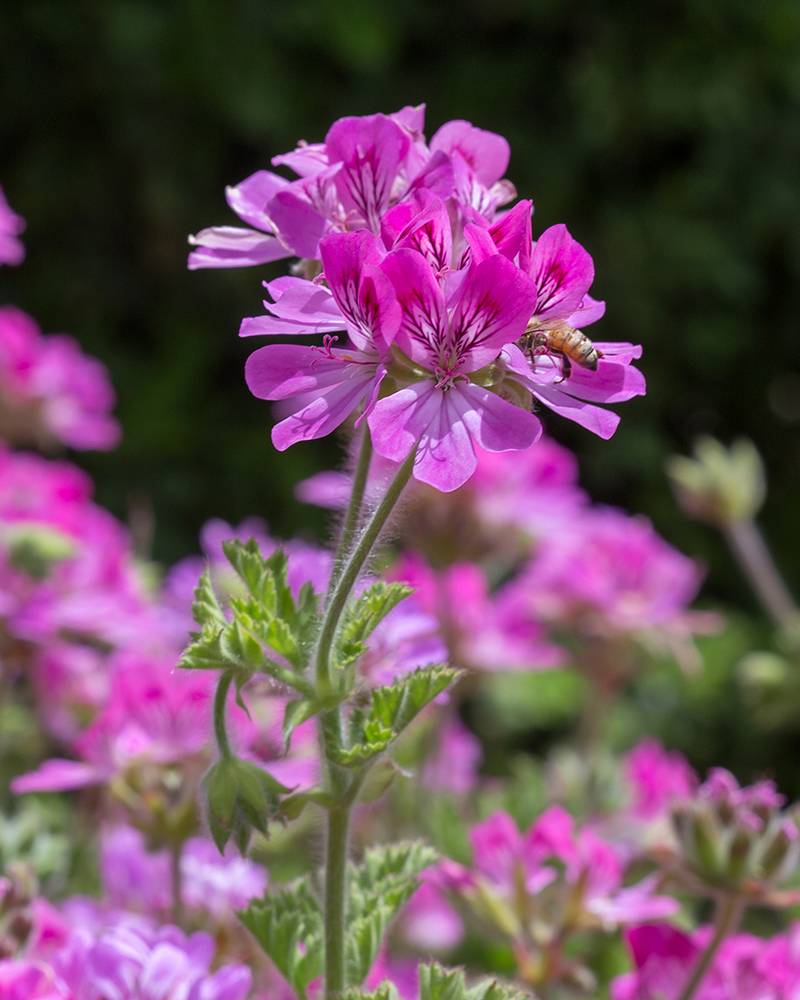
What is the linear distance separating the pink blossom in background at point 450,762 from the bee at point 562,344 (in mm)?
611

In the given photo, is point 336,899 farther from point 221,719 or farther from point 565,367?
point 565,367

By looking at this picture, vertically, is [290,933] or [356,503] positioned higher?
[356,503]

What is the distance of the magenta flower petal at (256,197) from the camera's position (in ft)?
1.71

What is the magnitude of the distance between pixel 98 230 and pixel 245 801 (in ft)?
7.97

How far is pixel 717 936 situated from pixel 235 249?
0.46m

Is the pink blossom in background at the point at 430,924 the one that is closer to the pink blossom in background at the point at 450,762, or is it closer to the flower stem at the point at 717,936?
the pink blossom in background at the point at 450,762

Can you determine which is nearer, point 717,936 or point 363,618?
point 363,618

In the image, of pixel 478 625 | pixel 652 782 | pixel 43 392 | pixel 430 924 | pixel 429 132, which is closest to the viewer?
pixel 652 782

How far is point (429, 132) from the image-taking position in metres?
2.58

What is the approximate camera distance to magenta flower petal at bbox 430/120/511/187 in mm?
514

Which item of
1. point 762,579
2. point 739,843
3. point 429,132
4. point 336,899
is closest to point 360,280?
point 336,899

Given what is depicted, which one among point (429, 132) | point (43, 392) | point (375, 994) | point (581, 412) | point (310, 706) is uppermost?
point (429, 132)

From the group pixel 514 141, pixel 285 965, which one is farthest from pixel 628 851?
pixel 514 141

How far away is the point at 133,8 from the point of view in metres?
2.17
